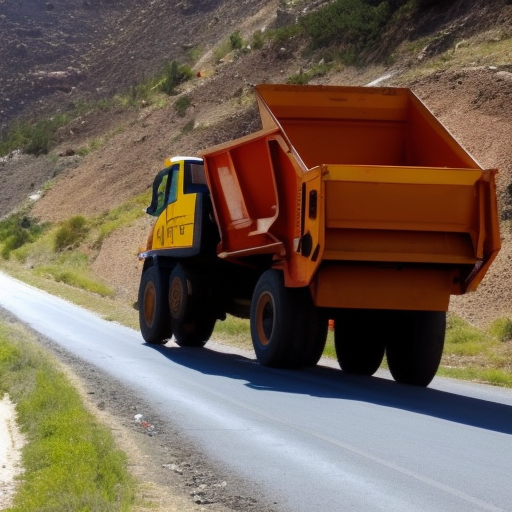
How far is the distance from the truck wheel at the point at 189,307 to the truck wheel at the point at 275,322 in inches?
108

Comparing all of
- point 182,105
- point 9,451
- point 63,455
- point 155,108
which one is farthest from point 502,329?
point 155,108

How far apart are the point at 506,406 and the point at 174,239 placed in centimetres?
721

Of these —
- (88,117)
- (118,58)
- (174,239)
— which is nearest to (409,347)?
(174,239)

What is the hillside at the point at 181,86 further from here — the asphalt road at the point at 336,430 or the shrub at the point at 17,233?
the asphalt road at the point at 336,430

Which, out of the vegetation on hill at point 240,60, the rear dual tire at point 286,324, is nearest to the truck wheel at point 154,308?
the rear dual tire at point 286,324

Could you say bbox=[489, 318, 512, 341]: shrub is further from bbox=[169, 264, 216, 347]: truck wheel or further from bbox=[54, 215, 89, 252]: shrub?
bbox=[54, 215, 89, 252]: shrub

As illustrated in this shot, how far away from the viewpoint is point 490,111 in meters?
30.5

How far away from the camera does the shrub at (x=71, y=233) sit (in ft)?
175

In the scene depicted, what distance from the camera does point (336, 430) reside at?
10000 mm

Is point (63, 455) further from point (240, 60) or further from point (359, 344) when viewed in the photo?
point (240, 60)

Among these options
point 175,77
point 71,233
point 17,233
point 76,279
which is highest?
point 175,77

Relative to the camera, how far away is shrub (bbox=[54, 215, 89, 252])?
53375 mm

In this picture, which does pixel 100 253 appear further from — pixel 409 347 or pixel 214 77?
pixel 409 347

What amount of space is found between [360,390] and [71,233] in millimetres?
41829
